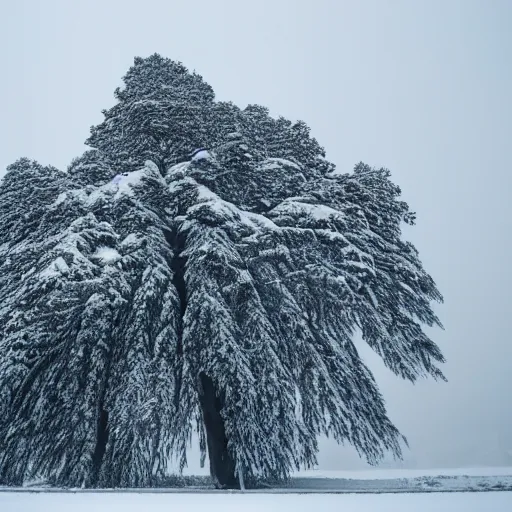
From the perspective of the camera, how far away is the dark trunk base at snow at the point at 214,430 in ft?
34.4

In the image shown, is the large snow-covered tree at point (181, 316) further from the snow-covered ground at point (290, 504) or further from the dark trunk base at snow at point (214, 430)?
the snow-covered ground at point (290, 504)

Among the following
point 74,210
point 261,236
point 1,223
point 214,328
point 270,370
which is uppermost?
point 1,223

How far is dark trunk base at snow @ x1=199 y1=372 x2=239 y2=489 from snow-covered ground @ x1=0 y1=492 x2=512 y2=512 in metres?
5.76

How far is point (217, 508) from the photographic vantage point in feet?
13.5

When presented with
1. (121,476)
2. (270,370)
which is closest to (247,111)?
(270,370)

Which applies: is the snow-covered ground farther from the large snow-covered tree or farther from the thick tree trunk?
the thick tree trunk

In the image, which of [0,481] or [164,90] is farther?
[164,90]

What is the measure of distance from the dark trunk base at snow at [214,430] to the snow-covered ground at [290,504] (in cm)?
576

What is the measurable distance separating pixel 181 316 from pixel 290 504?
7387mm

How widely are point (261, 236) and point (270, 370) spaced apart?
287cm

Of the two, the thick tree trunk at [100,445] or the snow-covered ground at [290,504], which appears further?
the thick tree trunk at [100,445]

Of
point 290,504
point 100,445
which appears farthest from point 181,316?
point 290,504

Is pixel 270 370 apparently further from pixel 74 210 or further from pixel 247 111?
pixel 247 111

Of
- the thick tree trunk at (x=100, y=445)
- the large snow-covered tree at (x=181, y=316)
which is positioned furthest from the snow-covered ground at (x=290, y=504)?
the thick tree trunk at (x=100, y=445)
